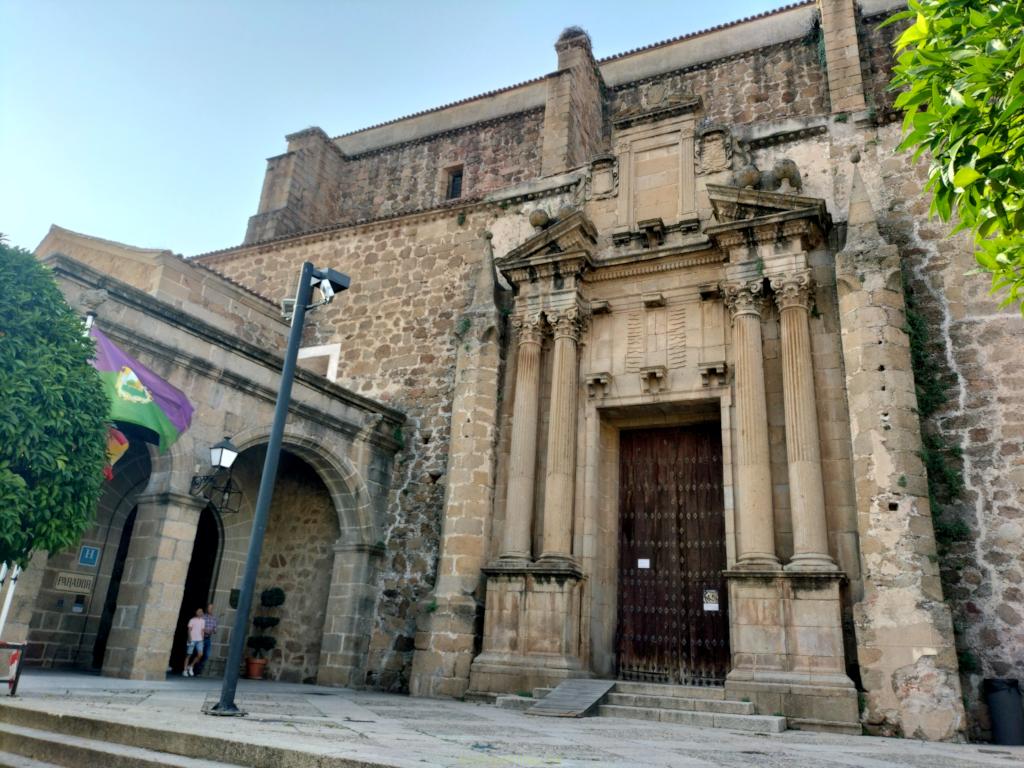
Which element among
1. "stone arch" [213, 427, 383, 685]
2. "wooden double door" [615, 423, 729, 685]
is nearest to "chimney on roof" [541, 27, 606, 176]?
"wooden double door" [615, 423, 729, 685]

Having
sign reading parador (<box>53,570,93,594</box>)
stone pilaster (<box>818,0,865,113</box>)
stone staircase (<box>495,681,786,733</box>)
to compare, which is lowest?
stone staircase (<box>495,681,786,733</box>)

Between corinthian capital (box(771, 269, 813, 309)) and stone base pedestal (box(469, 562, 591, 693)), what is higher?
corinthian capital (box(771, 269, 813, 309))

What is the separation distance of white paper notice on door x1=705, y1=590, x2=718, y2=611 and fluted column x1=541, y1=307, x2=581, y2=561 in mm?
1746

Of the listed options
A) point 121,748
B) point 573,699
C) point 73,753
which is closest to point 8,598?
point 73,753

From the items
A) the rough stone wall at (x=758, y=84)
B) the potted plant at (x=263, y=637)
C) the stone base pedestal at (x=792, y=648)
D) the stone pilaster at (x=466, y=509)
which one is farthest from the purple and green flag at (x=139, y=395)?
the rough stone wall at (x=758, y=84)

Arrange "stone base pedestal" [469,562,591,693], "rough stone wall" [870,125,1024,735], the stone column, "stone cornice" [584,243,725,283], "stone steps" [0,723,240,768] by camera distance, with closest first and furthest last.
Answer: "stone steps" [0,723,240,768]
"rough stone wall" [870,125,1024,735]
the stone column
"stone base pedestal" [469,562,591,693]
"stone cornice" [584,243,725,283]

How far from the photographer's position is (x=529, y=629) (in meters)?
9.27

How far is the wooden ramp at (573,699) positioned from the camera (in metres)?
7.57

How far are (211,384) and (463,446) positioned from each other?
3412mm

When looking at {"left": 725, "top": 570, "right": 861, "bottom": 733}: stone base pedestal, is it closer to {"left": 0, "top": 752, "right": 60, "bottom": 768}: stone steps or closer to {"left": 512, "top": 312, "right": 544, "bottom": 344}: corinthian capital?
{"left": 512, "top": 312, "right": 544, "bottom": 344}: corinthian capital

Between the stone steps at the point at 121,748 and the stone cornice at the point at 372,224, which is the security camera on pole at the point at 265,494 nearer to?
the stone steps at the point at 121,748

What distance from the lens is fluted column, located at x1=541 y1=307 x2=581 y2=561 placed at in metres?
9.63

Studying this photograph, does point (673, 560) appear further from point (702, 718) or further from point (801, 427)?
point (702, 718)

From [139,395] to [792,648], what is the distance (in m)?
7.50
